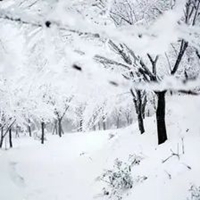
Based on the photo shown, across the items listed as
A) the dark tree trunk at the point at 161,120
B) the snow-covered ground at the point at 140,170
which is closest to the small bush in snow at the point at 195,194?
the snow-covered ground at the point at 140,170

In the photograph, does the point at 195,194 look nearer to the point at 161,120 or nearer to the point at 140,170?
the point at 140,170

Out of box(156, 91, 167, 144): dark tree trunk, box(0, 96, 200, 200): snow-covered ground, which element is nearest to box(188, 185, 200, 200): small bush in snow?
box(0, 96, 200, 200): snow-covered ground

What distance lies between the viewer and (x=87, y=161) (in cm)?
1705

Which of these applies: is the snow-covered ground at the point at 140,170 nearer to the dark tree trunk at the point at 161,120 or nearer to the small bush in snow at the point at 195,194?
the dark tree trunk at the point at 161,120

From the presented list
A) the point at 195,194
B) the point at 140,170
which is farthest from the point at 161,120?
the point at 195,194

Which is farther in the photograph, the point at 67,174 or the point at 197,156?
the point at 67,174

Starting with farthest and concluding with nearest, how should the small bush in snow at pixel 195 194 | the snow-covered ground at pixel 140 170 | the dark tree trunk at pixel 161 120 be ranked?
the dark tree trunk at pixel 161 120, the snow-covered ground at pixel 140 170, the small bush in snow at pixel 195 194

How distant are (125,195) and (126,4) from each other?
7.35 m

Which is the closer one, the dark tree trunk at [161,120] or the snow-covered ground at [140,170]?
the snow-covered ground at [140,170]

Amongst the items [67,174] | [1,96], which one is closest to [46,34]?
[67,174]

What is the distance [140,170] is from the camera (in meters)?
9.66

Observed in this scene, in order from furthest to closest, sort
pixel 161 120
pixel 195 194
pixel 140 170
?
pixel 161 120
pixel 140 170
pixel 195 194

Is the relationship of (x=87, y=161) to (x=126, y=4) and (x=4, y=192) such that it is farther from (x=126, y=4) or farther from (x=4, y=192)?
(x=126, y=4)

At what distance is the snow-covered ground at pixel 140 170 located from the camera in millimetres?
7711
